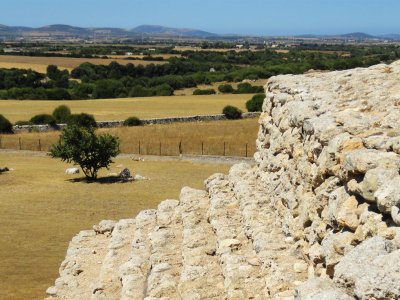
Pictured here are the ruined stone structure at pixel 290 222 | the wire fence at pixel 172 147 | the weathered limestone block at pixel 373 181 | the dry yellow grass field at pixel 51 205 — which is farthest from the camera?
the wire fence at pixel 172 147

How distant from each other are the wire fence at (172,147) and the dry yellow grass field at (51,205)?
4194 millimetres

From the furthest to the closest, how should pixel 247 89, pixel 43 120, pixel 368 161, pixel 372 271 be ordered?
pixel 247 89 → pixel 43 120 → pixel 368 161 → pixel 372 271

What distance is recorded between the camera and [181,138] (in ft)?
173

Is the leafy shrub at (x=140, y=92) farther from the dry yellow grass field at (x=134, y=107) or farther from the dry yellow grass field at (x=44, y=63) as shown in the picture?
the dry yellow grass field at (x=44, y=63)

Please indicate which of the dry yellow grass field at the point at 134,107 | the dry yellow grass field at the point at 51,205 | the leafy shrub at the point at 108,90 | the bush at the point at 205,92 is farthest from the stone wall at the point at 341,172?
the leafy shrub at the point at 108,90

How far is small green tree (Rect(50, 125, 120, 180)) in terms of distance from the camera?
116 feet

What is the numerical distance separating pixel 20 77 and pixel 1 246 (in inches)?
3478

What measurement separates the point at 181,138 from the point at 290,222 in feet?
135

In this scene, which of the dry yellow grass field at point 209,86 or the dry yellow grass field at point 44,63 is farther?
the dry yellow grass field at point 44,63

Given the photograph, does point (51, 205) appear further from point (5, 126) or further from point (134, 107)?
point (134, 107)

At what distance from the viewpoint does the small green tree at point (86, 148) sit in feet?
116

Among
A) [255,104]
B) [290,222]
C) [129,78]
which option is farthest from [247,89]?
[290,222]

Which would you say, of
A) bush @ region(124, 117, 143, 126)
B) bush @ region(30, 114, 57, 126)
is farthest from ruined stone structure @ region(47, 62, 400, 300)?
bush @ region(30, 114, 57, 126)

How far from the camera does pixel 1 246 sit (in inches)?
830
